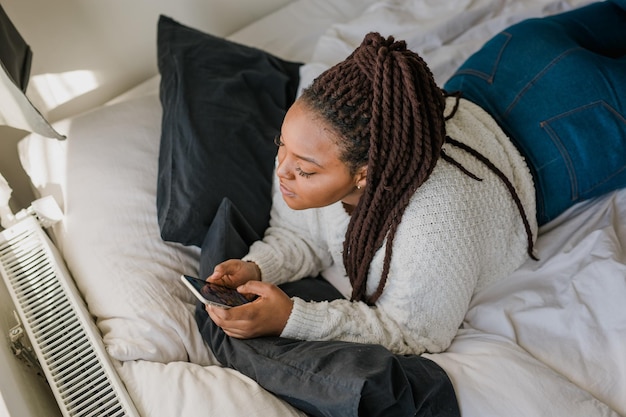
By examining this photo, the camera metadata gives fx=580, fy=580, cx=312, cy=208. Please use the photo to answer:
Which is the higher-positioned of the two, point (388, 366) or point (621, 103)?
point (621, 103)

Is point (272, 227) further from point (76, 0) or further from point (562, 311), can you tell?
point (76, 0)

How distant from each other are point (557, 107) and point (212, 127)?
70 cm

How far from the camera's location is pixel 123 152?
1271 millimetres

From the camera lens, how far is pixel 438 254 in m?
0.97

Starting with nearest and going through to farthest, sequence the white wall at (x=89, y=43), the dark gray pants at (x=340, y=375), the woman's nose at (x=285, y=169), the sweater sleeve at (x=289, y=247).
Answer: the dark gray pants at (x=340, y=375), the woman's nose at (x=285, y=169), the sweater sleeve at (x=289, y=247), the white wall at (x=89, y=43)

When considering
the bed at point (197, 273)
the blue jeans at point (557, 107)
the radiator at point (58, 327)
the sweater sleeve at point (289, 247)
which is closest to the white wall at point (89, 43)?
the bed at point (197, 273)

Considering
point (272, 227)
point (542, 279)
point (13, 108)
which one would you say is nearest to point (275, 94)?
point (272, 227)

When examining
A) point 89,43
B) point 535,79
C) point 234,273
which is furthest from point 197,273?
point 535,79

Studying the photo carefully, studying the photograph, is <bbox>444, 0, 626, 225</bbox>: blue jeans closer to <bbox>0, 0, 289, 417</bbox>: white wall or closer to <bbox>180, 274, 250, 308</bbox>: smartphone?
<bbox>180, 274, 250, 308</bbox>: smartphone

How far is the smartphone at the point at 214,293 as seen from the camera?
2.99 feet

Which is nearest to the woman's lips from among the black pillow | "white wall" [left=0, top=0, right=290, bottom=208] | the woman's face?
the woman's face

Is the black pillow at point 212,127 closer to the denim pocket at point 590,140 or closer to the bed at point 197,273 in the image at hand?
the bed at point 197,273

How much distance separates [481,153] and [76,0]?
1026 millimetres

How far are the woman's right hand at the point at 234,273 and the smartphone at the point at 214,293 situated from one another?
3cm
